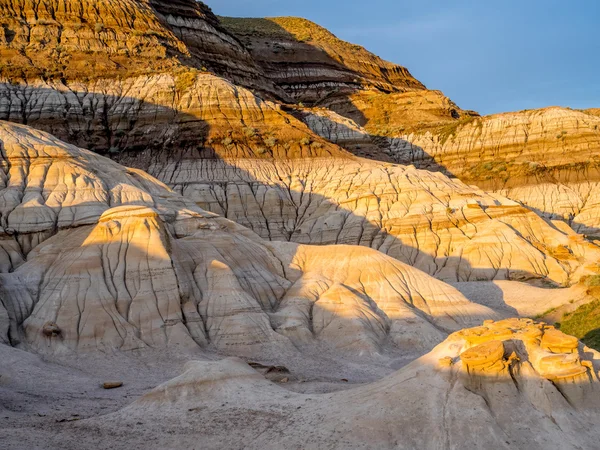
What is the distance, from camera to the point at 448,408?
20172 mm

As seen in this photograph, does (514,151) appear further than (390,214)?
Yes

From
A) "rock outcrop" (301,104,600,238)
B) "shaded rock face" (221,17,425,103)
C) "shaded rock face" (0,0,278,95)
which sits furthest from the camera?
"shaded rock face" (221,17,425,103)

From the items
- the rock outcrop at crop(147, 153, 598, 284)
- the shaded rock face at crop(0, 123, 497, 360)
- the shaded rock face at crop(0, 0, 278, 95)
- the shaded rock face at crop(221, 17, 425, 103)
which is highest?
the shaded rock face at crop(221, 17, 425, 103)

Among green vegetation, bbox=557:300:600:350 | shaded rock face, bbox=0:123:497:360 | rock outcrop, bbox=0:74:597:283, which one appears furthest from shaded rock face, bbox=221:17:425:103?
green vegetation, bbox=557:300:600:350

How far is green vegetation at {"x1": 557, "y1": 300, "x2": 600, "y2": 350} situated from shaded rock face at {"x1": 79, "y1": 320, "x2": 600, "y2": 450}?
9.75m

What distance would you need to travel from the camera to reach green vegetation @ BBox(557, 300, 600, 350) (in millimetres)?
31337

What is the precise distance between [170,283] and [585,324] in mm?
21450

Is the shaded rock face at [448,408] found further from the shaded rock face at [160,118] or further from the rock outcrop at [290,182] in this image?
the shaded rock face at [160,118]

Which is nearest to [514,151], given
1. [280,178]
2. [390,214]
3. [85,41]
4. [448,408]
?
[390,214]

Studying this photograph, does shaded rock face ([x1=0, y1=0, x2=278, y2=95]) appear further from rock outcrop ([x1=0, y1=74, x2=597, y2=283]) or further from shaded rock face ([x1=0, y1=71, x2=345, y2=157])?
rock outcrop ([x1=0, y1=74, x2=597, y2=283])

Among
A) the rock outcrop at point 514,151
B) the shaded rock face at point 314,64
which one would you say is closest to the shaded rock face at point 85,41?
the rock outcrop at point 514,151

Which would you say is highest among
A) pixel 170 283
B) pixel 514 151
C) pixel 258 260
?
pixel 514 151

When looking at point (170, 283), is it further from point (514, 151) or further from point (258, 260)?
point (514, 151)

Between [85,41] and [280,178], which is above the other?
[85,41]
